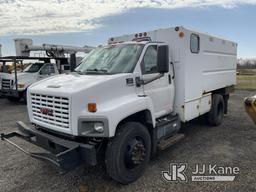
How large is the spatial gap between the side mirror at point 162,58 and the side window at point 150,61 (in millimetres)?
243

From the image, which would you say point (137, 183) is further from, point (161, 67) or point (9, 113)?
point (9, 113)

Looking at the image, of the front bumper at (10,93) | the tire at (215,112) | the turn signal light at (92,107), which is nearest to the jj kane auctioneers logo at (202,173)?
the turn signal light at (92,107)

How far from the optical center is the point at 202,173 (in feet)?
15.5

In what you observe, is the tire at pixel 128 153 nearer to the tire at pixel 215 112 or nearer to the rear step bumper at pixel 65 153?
the rear step bumper at pixel 65 153

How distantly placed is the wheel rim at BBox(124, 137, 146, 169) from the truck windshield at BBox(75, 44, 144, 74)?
3.91ft

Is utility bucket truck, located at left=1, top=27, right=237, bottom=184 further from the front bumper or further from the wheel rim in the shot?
the front bumper

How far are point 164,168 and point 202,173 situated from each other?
68cm

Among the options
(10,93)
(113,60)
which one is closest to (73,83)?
(113,60)

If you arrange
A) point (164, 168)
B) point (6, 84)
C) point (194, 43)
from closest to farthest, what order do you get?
point (164, 168)
point (194, 43)
point (6, 84)

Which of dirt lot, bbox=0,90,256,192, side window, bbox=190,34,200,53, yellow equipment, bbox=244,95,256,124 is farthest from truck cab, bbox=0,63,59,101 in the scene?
yellow equipment, bbox=244,95,256,124

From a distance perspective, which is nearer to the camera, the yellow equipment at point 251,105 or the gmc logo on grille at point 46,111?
the gmc logo on grille at point 46,111

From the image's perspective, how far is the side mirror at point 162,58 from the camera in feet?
14.7

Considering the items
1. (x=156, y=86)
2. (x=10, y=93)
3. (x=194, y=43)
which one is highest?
(x=194, y=43)

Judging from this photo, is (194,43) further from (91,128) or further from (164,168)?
(91,128)
